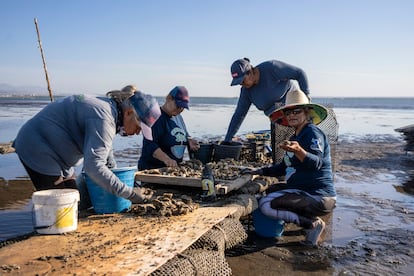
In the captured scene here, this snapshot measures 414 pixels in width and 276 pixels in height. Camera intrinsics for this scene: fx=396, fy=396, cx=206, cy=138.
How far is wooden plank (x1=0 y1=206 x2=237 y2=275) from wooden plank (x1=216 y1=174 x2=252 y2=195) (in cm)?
74

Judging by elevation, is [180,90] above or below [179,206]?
above

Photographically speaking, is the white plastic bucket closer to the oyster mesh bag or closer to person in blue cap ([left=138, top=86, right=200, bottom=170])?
the oyster mesh bag

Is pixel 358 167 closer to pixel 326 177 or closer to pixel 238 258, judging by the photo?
pixel 326 177

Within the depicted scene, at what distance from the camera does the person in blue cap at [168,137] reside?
550 centimetres

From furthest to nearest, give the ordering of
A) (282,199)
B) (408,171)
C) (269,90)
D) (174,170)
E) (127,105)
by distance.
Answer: (408,171)
(269,90)
(174,170)
(282,199)
(127,105)

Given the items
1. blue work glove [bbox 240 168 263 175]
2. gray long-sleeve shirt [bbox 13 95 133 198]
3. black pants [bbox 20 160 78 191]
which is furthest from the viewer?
blue work glove [bbox 240 168 263 175]

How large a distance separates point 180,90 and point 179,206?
1918 millimetres

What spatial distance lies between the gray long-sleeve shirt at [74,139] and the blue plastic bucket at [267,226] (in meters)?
2.04

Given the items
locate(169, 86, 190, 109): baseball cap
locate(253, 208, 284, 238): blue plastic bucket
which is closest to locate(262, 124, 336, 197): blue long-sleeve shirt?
locate(253, 208, 284, 238): blue plastic bucket

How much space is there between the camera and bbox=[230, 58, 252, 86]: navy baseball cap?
622cm

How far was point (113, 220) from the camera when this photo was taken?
3812mm

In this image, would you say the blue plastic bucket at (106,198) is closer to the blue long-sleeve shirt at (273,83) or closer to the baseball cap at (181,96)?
the baseball cap at (181,96)

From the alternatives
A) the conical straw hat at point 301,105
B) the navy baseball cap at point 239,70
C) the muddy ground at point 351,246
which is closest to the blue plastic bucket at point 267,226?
the muddy ground at point 351,246

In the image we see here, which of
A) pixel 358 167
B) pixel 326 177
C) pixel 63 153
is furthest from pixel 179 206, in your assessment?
pixel 358 167
